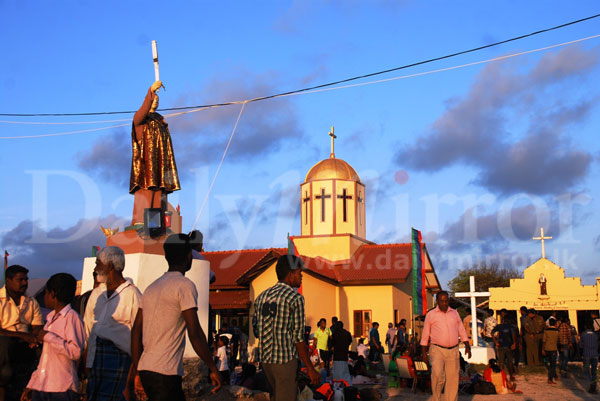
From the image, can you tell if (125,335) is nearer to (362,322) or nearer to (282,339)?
(282,339)

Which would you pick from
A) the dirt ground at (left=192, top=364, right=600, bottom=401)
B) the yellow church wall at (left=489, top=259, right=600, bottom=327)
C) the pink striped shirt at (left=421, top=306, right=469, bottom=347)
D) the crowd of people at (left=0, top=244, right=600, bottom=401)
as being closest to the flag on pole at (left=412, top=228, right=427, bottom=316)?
the yellow church wall at (left=489, top=259, right=600, bottom=327)

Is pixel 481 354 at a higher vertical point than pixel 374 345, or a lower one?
lower

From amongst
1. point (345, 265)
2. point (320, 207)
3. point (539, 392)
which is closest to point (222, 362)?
point (539, 392)

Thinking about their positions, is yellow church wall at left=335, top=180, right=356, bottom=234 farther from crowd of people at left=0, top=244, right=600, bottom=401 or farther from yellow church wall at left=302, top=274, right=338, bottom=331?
crowd of people at left=0, top=244, right=600, bottom=401

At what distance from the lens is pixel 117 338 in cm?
564

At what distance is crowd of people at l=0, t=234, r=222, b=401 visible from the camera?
16.0 ft

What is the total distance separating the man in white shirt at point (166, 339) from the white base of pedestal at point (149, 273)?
6.01 metres

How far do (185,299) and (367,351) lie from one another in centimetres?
2023

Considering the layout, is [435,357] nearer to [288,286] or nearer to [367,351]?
[288,286]

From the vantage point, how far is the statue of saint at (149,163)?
12109 mm

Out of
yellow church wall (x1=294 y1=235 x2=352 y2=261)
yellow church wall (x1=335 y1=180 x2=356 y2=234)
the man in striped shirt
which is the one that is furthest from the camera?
yellow church wall (x1=335 y1=180 x2=356 y2=234)

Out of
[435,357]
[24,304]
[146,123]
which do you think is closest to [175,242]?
[24,304]

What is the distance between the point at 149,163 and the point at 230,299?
19385 mm

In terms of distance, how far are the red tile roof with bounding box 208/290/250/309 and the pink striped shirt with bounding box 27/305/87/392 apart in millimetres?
25014
